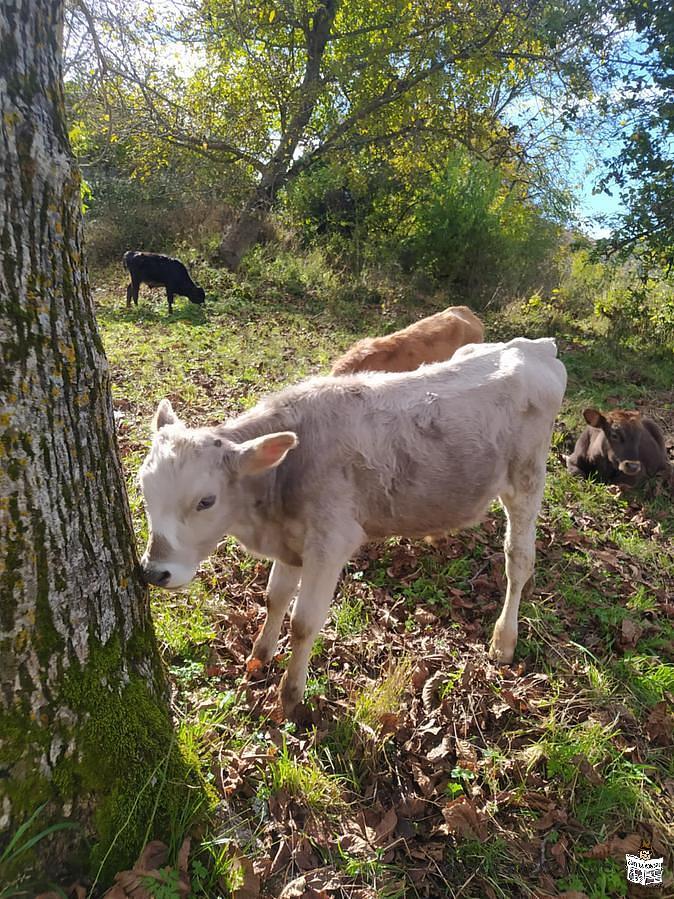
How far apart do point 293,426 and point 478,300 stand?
1434cm

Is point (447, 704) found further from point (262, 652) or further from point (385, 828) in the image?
point (262, 652)

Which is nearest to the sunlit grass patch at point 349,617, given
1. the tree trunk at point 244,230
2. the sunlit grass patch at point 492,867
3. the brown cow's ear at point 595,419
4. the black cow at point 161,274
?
the sunlit grass patch at point 492,867

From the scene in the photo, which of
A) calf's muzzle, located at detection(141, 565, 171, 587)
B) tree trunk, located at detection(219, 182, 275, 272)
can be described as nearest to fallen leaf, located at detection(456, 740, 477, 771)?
calf's muzzle, located at detection(141, 565, 171, 587)

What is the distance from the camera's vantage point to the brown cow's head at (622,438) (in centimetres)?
618

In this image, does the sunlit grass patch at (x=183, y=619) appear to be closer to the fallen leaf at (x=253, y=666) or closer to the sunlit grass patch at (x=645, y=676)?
the fallen leaf at (x=253, y=666)

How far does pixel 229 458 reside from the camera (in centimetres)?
300

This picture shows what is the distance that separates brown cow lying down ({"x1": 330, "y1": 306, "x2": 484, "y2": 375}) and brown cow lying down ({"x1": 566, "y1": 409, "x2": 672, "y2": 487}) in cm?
219

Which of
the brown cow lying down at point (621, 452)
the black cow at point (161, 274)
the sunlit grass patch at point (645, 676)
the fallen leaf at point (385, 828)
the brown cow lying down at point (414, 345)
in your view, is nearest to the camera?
the fallen leaf at point (385, 828)

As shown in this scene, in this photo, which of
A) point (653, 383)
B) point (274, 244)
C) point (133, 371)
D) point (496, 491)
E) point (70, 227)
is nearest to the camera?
point (70, 227)

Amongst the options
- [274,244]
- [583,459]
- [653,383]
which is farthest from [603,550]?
[274,244]

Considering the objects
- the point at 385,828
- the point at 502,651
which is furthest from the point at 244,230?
the point at 385,828

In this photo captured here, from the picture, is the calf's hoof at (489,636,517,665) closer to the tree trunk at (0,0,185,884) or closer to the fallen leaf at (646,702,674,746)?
the fallen leaf at (646,702,674,746)

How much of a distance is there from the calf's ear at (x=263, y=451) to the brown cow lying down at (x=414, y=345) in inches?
125

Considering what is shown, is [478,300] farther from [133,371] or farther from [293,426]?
[293,426]
